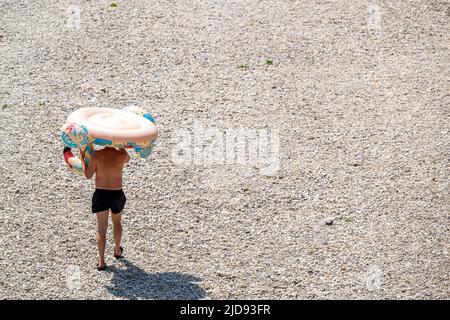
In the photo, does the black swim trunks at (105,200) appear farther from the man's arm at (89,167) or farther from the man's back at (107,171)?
the man's arm at (89,167)

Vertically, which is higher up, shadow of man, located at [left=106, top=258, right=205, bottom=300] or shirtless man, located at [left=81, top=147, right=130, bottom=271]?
shirtless man, located at [left=81, top=147, right=130, bottom=271]

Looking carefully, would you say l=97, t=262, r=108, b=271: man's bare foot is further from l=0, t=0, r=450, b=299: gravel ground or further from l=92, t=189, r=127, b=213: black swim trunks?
l=92, t=189, r=127, b=213: black swim trunks

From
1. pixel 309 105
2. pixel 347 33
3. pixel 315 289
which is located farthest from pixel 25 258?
pixel 347 33

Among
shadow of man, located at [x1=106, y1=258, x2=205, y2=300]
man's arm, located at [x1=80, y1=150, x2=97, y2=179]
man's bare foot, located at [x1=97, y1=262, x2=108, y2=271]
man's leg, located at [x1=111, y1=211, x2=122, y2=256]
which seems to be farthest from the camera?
man's bare foot, located at [x1=97, y1=262, x2=108, y2=271]

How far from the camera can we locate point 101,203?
31.4 ft

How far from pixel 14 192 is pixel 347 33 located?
22.6 ft

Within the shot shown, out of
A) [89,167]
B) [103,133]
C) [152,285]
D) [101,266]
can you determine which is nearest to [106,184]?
[89,167]

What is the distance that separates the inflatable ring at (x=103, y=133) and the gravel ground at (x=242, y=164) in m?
1.42

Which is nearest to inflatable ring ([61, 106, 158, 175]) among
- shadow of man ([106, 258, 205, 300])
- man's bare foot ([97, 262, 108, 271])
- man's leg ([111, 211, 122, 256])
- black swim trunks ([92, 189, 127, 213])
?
black swim trunks ([92, 189, 127, 213])

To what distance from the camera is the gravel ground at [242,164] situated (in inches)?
389

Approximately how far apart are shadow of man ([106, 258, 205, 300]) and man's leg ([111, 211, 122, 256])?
23cm

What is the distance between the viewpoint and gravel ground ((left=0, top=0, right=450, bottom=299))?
9891 millimetres

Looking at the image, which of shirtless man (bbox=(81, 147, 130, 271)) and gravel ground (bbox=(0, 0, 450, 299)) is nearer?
shirtless man (bbox=(81, 147, 130, 271))

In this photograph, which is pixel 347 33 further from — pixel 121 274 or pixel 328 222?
pixel 121 274
